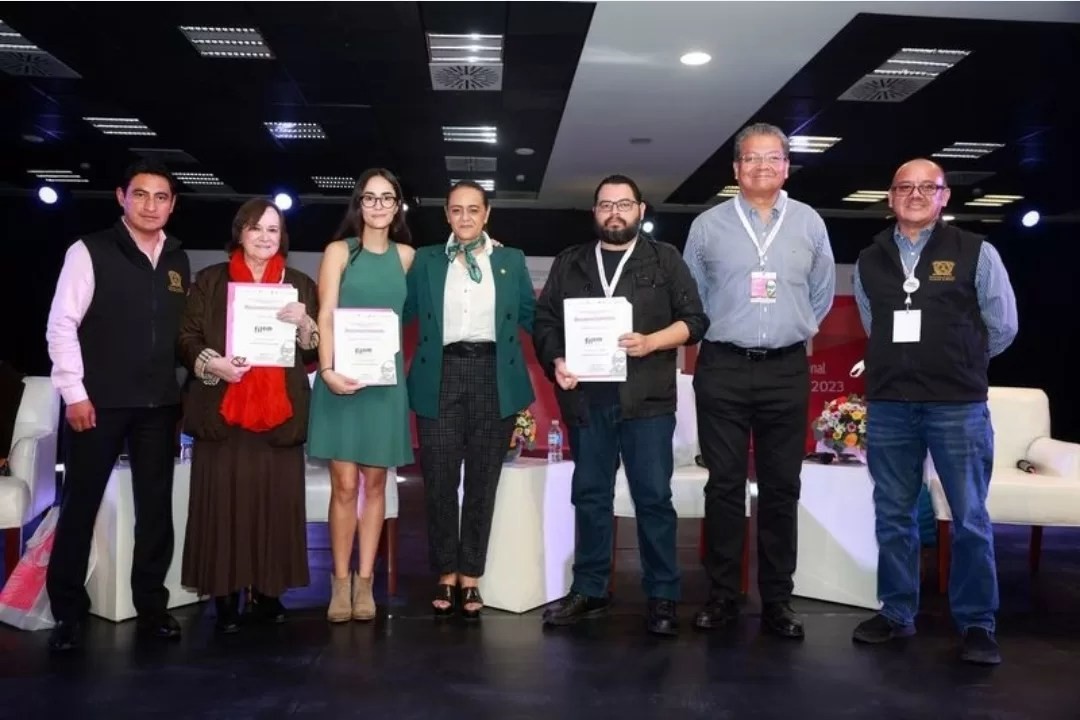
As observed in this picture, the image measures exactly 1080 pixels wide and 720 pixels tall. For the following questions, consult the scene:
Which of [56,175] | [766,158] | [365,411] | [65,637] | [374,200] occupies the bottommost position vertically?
[65,637]

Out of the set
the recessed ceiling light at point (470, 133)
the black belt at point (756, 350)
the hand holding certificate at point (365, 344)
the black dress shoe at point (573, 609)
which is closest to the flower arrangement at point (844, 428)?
the black belt at point (756, 350)

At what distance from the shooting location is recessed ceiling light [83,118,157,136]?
8375 mm

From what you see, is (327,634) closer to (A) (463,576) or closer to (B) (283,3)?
(A) (463,576)

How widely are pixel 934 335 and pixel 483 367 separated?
153 cm

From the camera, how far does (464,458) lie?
3.29m

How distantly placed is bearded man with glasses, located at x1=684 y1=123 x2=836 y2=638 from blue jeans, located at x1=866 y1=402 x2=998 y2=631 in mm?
295

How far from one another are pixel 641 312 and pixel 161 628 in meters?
1.97

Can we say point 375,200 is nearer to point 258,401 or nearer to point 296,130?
point 258,401

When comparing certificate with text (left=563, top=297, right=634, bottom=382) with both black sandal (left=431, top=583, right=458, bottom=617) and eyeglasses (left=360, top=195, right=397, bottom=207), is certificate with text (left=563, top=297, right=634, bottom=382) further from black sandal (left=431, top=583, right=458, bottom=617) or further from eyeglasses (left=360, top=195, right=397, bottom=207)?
black sandal (left=431, top=583, right=458, bottom=617)

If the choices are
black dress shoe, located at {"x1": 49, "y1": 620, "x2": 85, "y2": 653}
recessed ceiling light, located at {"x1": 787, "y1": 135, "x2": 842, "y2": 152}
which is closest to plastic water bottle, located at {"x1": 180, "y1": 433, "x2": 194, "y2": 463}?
black dress shoe, located at {"x1": 49, "y1": 620, "x2": 85, "y2": 653}

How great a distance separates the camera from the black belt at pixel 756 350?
308cm

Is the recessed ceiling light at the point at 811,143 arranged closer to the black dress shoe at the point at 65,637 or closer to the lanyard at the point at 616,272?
the lanyard at the point at 616,272

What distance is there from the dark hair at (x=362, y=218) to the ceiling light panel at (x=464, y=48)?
3.13 m

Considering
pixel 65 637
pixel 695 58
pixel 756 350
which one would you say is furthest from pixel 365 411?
pixel 695 58
